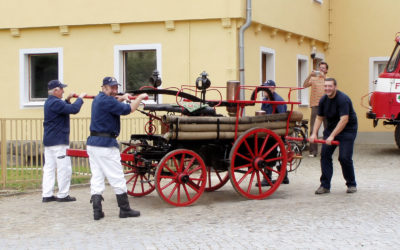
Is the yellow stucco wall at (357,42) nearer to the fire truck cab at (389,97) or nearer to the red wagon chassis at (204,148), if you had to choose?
the fire truck cab at (389,97)

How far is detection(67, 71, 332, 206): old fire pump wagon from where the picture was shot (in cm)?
1012

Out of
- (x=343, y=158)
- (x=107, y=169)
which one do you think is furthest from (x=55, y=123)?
(x=343, y=158)

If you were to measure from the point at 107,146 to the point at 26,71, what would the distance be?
9429 millimetres

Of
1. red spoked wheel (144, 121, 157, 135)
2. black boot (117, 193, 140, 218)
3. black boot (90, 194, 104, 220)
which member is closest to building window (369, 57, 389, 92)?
red spoked wheel (144, 121, 157, 135)

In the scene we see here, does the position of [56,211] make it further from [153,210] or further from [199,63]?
[199,63]

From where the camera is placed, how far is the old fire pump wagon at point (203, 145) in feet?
33.2

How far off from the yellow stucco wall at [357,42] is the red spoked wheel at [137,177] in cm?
1295

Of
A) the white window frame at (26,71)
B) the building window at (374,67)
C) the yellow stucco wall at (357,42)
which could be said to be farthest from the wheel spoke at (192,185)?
the building window at (374,67)

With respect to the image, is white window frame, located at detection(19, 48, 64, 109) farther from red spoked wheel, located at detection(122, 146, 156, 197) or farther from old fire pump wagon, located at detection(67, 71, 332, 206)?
old fire pump wagon, located at detection(67, 71, 332, 206)

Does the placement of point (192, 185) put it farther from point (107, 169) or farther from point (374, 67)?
point (374, 67)

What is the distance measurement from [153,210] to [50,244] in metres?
2.34

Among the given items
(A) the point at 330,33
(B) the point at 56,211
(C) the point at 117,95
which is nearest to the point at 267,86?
(C) the point at 117,95

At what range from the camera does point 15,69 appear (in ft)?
59.2

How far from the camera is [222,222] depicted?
8.88 meters
